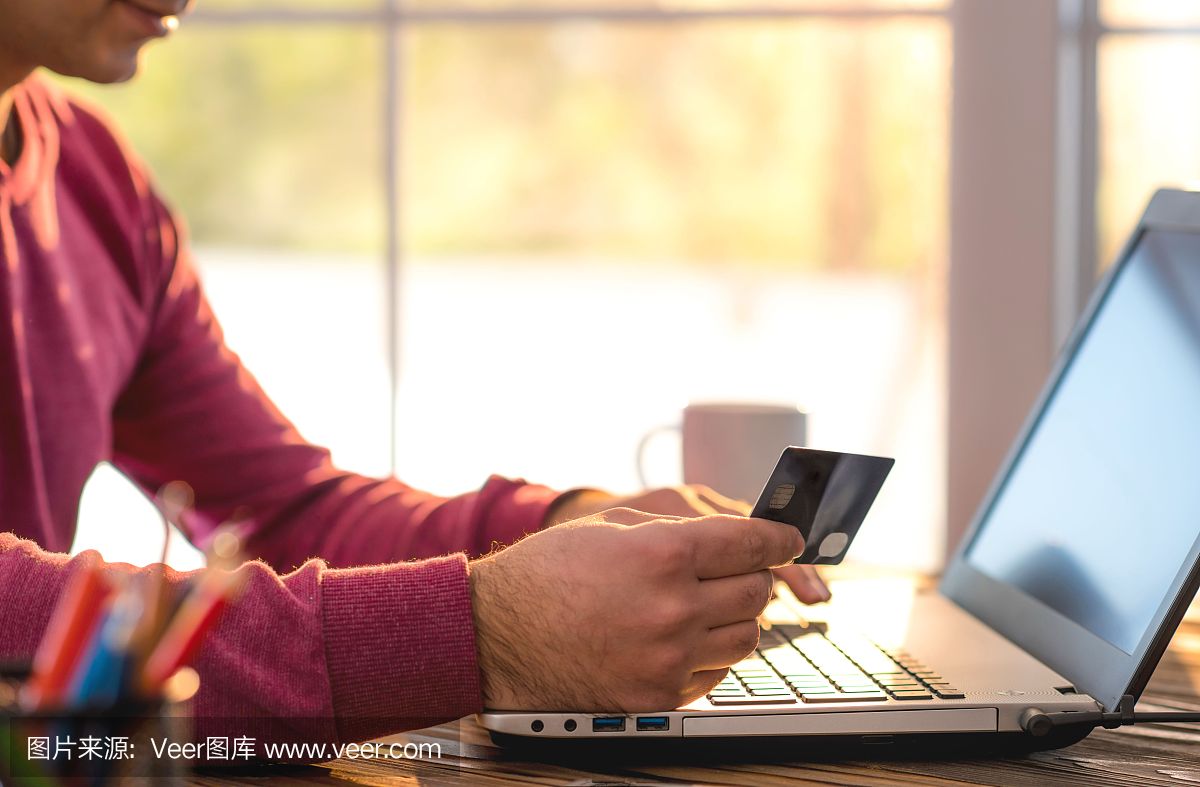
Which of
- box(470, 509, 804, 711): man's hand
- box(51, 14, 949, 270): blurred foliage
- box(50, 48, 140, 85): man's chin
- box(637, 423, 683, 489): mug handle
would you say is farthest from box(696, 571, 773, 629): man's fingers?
box(51, 14, 949, 270): blurred foliage

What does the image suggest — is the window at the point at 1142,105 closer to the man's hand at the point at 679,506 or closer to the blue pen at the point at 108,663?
the man's hand at the point at 679,506

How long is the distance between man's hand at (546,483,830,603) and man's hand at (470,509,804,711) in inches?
6.0

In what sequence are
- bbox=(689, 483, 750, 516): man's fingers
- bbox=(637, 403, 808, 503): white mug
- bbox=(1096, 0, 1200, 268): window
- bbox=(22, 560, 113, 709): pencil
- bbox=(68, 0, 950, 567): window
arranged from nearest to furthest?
bbox=(22, 560, 113, 709): pencil
bbox=(689, 483, 750, 516): man's fingers
bbox=(637, 403, 808, 503): white mug
bbox=(1096, 0, 1200, 268): window
bbox=(68, 0, 950, 567): window

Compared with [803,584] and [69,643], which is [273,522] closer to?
[803,584]

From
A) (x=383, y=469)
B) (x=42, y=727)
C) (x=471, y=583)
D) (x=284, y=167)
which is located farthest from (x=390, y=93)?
(x=42, y=727)

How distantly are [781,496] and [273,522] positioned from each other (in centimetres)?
61

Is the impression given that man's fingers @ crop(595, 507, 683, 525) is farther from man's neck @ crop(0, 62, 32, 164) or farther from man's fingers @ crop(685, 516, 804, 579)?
man's neck @ crop(0, 62, 32, 164)

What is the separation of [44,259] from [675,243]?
843mm

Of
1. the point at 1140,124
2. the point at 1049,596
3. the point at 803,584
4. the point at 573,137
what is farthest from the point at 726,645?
the point at 573,137

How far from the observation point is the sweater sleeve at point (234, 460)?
1026mm

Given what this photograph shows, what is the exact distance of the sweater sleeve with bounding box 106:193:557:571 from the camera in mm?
1026

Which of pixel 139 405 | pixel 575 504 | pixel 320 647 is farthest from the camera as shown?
pixel 139 405

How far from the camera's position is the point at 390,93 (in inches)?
55.1

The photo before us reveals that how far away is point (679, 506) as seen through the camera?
2.88 ft
